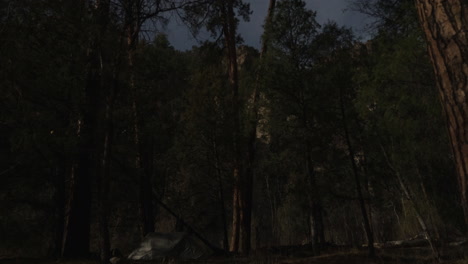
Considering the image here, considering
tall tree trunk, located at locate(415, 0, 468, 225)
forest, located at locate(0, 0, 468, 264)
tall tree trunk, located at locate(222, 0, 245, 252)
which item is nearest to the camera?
tall tree trunk, located at locate(415, 0, 468, 225)

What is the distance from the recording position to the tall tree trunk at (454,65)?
2.05m

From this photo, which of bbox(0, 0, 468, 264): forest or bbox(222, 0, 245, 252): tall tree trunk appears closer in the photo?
bbox(0, 0, 468, 264): forest

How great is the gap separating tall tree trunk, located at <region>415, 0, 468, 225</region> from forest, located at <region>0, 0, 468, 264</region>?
7078 millimetres

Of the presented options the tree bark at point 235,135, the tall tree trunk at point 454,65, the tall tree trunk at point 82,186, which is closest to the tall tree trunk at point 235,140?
the tree bark at point 235,135

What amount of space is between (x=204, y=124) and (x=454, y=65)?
1681cm

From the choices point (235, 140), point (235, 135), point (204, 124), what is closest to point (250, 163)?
point (235, 140)

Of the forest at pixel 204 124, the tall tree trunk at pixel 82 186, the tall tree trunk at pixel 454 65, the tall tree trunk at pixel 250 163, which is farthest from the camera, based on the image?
the tall tree trunk at pixel 250 163

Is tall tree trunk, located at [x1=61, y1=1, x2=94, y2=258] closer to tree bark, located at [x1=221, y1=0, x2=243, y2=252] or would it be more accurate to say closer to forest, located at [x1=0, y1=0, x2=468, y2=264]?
forest, located at [x1=0, y1=0, x2=468, y2=264]

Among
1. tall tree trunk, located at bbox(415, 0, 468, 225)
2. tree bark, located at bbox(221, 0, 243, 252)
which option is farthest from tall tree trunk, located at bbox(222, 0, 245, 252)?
tall tree trunk, located at bbox(415, 0, 468, 225)

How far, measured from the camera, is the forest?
357 inches

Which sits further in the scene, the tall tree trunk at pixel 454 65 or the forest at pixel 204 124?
the forest at pixel 204 124

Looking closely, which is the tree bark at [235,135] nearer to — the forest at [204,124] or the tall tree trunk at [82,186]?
the forest at [204,124]

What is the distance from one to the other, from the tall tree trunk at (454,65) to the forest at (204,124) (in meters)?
7.08

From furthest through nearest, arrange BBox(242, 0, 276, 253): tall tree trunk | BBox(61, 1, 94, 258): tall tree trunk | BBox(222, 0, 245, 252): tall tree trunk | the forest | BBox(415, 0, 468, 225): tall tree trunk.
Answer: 1. BBox(222, 0, 245, 252): tall tree trunk
2. BBox(242, 0, 276, 253): tall tree trunk
3. BBox(61, 1, 94, 258): tall tree trunk
4. the forest
5. BBox(415, 0, 468, 225): tall tree trunk
